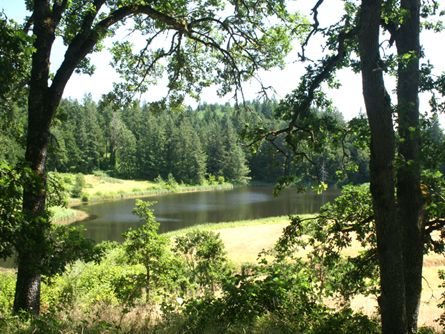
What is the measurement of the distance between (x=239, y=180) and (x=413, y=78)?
300 ft

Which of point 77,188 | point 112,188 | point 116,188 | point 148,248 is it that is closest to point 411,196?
point 148,248

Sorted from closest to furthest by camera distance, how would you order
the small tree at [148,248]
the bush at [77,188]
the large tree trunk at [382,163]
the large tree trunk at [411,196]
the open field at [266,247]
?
the large tree trunk at [382,163], the large tree trunk at [411,196], the small tree at [148,248], the open field at [266,247], the bush at [77,188]

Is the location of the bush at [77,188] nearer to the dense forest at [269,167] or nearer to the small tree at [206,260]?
the small tree at [206,260]

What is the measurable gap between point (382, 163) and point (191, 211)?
48539mm

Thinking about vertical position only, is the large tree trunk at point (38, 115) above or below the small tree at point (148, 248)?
above

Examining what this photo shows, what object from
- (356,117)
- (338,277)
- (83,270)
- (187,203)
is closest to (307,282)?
(338,277)

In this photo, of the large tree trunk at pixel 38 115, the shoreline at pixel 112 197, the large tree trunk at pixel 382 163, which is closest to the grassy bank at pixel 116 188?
the shoreline at pixel 112 197

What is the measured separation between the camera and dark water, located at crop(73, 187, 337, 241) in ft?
134

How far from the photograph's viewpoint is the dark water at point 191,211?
1607 inches

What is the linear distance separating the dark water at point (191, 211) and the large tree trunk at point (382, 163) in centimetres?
3211

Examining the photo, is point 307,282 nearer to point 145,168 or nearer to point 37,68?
point 37,68

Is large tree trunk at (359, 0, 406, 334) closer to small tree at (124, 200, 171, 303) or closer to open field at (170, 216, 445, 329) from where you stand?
small tree at (124, 200, 171, 303)

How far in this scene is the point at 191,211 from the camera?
172 ft

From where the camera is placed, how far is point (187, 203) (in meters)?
61.4
